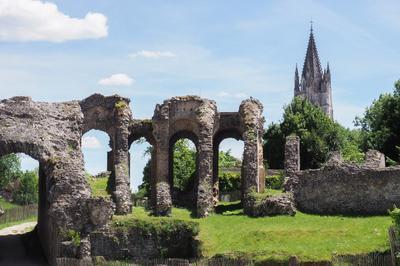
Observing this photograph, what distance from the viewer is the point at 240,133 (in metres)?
53.6

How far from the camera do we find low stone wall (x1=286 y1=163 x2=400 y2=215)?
41.3 m

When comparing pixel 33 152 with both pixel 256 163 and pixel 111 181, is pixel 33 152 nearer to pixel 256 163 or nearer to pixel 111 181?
pixel 111 181

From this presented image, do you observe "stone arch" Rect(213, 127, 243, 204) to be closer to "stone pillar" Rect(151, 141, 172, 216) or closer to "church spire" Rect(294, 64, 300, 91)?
"stone pillar" Rect(151, 141, 172, 216)

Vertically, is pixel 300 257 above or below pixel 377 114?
below

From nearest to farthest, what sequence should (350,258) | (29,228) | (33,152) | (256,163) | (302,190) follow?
(350,258) → (33,152) → (302,190) → (256,163) → (29,228)

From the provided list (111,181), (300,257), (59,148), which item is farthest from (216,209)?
(300,257)

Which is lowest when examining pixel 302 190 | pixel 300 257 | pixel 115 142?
pixel 300 257

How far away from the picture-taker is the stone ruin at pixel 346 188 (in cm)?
4134

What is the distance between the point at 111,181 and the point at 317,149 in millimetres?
27136

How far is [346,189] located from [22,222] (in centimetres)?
2636

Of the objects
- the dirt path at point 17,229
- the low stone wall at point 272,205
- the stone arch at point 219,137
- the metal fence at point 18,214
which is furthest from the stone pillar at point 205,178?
the metal fence at point 18,214

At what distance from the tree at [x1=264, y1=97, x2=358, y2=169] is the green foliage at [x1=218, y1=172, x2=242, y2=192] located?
6296mm

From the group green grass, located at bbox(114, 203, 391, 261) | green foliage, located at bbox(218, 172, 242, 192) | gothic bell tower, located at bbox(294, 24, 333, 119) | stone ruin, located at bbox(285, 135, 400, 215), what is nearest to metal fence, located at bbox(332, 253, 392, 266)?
Result: green grass, located at bbox(114, 203, 391, 261)

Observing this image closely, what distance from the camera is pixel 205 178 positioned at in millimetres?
47531
